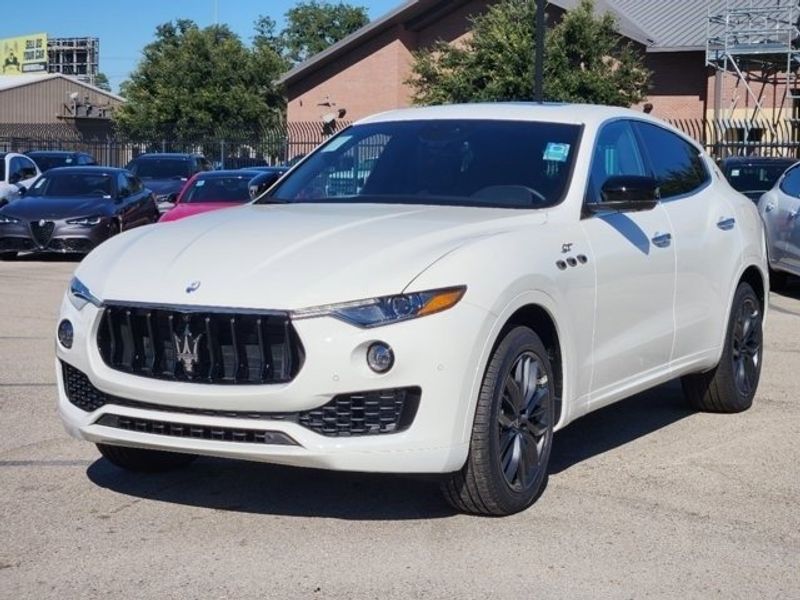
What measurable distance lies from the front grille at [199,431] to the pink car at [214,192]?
13.2 meters

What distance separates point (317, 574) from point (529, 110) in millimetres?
3018

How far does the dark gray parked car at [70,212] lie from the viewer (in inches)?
759

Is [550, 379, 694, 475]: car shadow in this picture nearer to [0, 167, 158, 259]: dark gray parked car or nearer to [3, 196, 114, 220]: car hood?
[0, 167, 158, 259]: dark gray parked car

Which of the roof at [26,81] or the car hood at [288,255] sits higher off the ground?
the roof at [26,81]

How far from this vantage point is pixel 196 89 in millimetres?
55156

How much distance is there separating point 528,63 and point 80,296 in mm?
26763

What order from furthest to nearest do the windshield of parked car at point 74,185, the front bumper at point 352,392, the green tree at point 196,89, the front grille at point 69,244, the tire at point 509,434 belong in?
the green tree at point 196,89, the windshield of parked car at point 74,185, the front grille at point 69,244, the tire at point 509,434, the front bumper at point 352,392

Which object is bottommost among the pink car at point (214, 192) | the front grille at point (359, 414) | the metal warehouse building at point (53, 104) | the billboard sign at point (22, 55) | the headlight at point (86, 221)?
the headlight at point (86, 221)

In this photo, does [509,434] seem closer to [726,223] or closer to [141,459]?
[141,459]

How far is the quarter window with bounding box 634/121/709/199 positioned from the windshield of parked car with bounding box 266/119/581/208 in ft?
2.75

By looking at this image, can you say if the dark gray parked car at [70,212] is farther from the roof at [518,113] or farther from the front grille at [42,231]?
the roof at [518,113]

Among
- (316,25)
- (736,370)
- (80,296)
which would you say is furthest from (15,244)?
(316,25)

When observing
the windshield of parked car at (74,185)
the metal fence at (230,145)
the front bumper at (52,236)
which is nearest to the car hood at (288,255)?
the front bumper at (52,236)

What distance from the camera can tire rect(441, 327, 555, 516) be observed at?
5.32 meters
